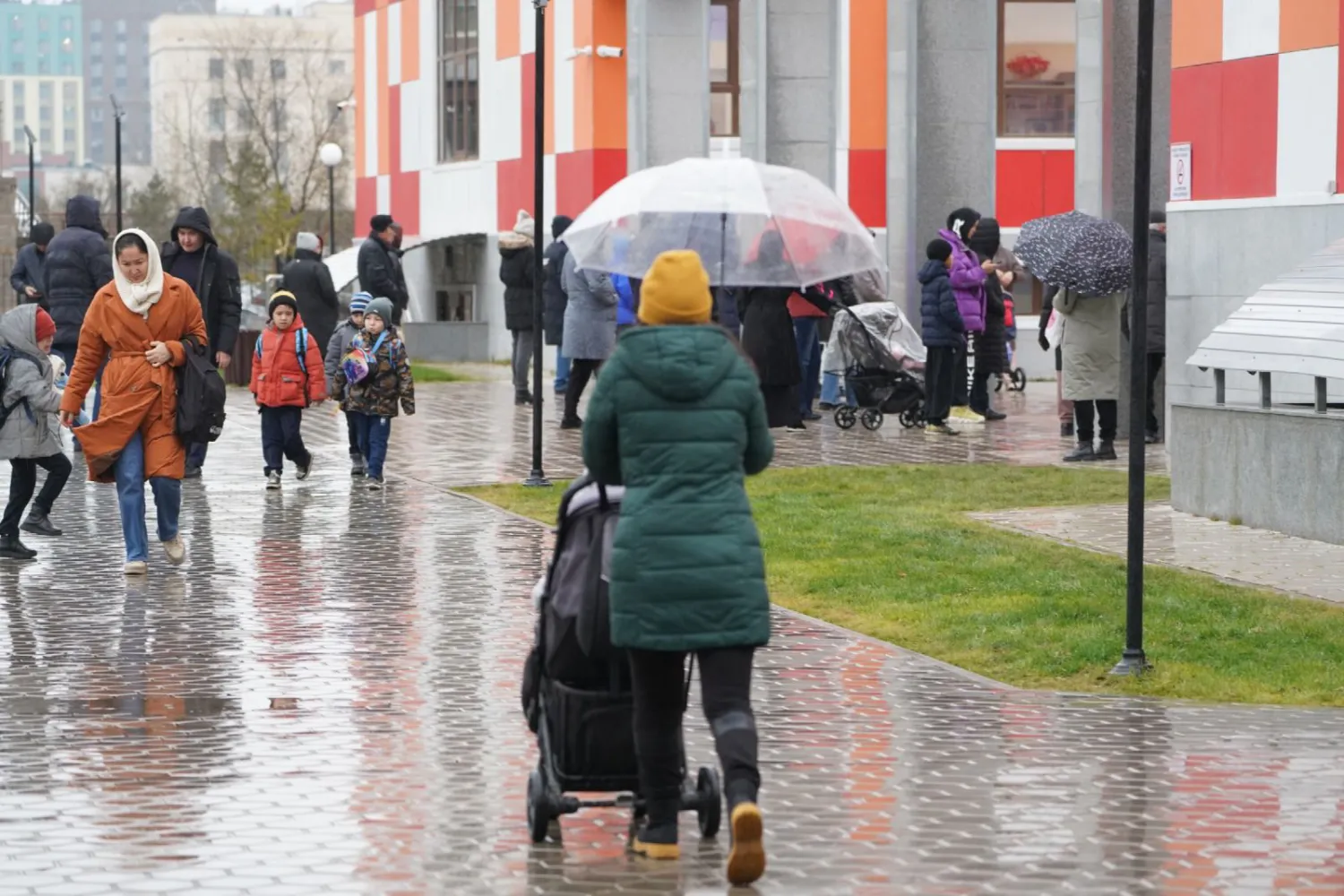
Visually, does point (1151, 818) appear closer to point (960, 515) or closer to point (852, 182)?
point (960, 515)

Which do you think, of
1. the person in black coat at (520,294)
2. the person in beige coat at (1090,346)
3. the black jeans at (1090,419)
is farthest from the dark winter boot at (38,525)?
the person in black coat at (520,294)

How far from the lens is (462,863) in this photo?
647cm

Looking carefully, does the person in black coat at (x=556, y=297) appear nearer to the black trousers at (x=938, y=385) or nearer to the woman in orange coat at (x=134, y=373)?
the black trousers at (x=938, y=385)

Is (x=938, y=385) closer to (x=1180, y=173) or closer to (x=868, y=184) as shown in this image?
(x=1180, y=173)

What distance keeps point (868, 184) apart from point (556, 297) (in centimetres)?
782

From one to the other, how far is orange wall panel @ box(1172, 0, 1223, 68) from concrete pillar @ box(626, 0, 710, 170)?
41.1 feet

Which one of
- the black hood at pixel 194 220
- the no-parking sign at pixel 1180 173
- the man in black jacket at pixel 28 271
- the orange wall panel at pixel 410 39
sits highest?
the orange wall panel at pixel 410 39

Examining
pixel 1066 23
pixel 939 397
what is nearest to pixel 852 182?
pixel 1066 23

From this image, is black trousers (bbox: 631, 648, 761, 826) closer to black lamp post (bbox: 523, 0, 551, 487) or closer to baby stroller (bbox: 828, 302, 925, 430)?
black lamp post (bbox: 523, 0, 551, 487)

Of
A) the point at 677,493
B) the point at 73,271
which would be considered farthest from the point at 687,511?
the point at 73,271

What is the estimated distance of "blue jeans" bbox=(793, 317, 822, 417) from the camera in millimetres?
21281

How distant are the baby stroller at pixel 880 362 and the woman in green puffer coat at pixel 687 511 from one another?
1413 centimetres

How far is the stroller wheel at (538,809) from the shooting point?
6637 mm

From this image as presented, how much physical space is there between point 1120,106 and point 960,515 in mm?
9101
